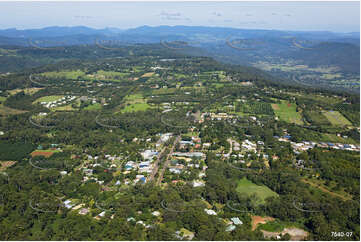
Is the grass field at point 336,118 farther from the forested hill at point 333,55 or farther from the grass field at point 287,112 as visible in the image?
the forested hill at point 333,55

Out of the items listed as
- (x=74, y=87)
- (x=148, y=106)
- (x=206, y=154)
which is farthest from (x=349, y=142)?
(x=74, y=87)

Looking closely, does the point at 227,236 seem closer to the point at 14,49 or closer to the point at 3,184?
the point at 3,184

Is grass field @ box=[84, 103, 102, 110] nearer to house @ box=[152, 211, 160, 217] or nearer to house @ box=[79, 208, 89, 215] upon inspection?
house @ box=[79, 208, 89, 215]

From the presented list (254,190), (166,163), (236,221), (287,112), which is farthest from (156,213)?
(287,112)

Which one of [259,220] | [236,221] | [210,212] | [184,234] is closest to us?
[184,234]

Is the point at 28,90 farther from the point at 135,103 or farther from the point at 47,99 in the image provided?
the point at 135,103

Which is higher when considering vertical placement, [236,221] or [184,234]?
[236,221]

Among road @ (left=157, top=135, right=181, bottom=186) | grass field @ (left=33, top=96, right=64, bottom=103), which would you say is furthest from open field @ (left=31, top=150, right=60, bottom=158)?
grass field @ (left=33, top=96, right=64, bottom=103)
